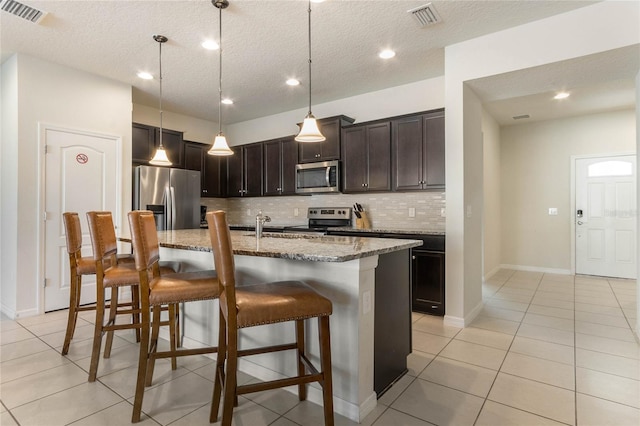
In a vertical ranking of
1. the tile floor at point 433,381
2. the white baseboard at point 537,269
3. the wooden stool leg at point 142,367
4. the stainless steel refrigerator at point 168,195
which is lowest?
the tile floor at point 433,381

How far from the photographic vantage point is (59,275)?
12.3 ft

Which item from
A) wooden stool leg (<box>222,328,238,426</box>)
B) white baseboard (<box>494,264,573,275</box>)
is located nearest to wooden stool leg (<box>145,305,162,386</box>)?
wooden stool leg (<box>222,328,238,426</box>)

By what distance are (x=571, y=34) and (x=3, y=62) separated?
576 centimetres

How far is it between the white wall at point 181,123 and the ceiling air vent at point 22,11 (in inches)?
90.6

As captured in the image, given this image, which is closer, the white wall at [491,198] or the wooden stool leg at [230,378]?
the wooden stool leg at [230,378]

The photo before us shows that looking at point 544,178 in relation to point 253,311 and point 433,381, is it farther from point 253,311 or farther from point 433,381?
point 253,311

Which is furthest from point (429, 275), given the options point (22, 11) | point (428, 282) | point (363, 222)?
point (22, 11)

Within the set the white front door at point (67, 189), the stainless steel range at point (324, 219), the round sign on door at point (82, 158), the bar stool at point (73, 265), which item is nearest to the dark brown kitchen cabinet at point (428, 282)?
the stainless steel range at point (324, 219)

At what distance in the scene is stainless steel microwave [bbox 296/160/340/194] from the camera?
467cm

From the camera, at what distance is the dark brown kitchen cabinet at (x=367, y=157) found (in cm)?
424

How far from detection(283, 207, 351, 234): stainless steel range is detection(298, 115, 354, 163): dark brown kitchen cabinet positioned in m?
0.76

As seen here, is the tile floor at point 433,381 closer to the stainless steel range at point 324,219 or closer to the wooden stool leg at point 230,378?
the wooden stool leg at point 230,378

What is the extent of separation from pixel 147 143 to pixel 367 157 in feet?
10.1

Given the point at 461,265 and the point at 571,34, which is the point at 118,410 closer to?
the point at 461,265
